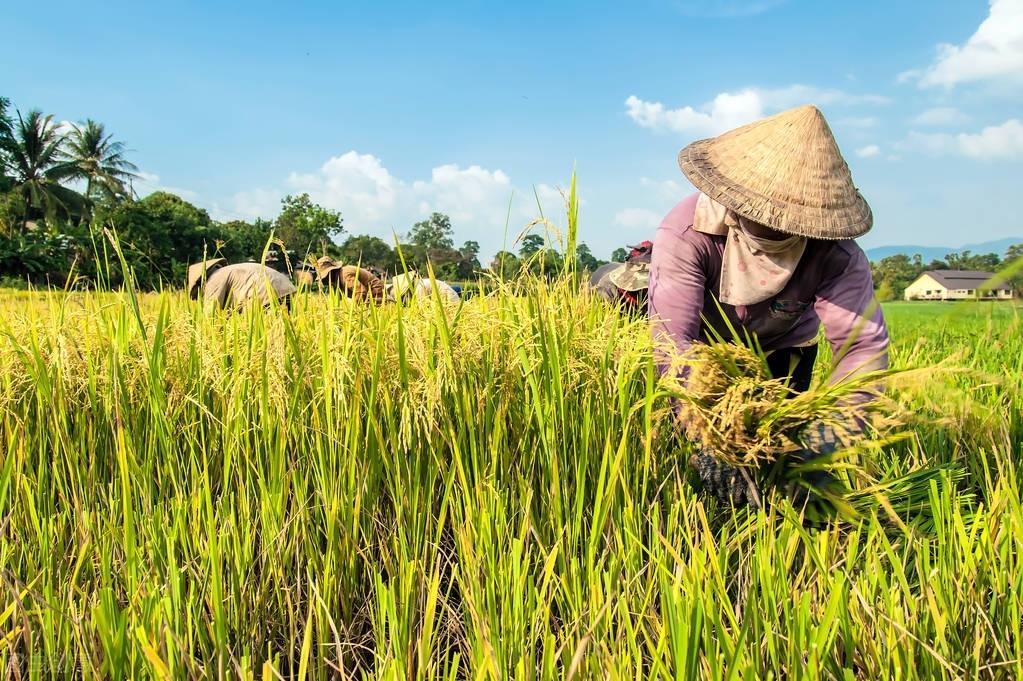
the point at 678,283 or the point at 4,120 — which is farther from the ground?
the point at 4,120

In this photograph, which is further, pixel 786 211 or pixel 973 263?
pixel 973 263

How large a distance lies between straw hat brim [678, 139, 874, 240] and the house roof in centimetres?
45

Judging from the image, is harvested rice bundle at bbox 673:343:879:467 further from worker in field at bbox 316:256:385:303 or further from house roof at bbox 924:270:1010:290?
worker in field at bbox 316:256:385:303

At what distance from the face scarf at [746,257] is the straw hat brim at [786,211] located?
114 millimetres

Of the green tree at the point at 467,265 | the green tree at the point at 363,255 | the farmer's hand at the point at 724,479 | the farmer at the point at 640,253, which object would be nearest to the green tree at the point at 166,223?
the green tree at the point at 363,255

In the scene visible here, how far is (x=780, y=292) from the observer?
1.90m

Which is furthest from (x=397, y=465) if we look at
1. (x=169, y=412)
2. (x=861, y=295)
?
(x=861, y=295)

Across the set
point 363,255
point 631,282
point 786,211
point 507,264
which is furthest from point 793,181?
point 363,255

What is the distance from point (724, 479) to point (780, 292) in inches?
31.0

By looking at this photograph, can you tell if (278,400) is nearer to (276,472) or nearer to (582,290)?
(276,472)

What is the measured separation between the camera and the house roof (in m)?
0.68

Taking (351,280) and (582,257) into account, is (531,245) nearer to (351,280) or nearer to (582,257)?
(582,257)

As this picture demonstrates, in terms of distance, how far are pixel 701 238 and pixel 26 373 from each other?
2004 mm

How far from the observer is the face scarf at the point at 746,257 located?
5.80 ft
